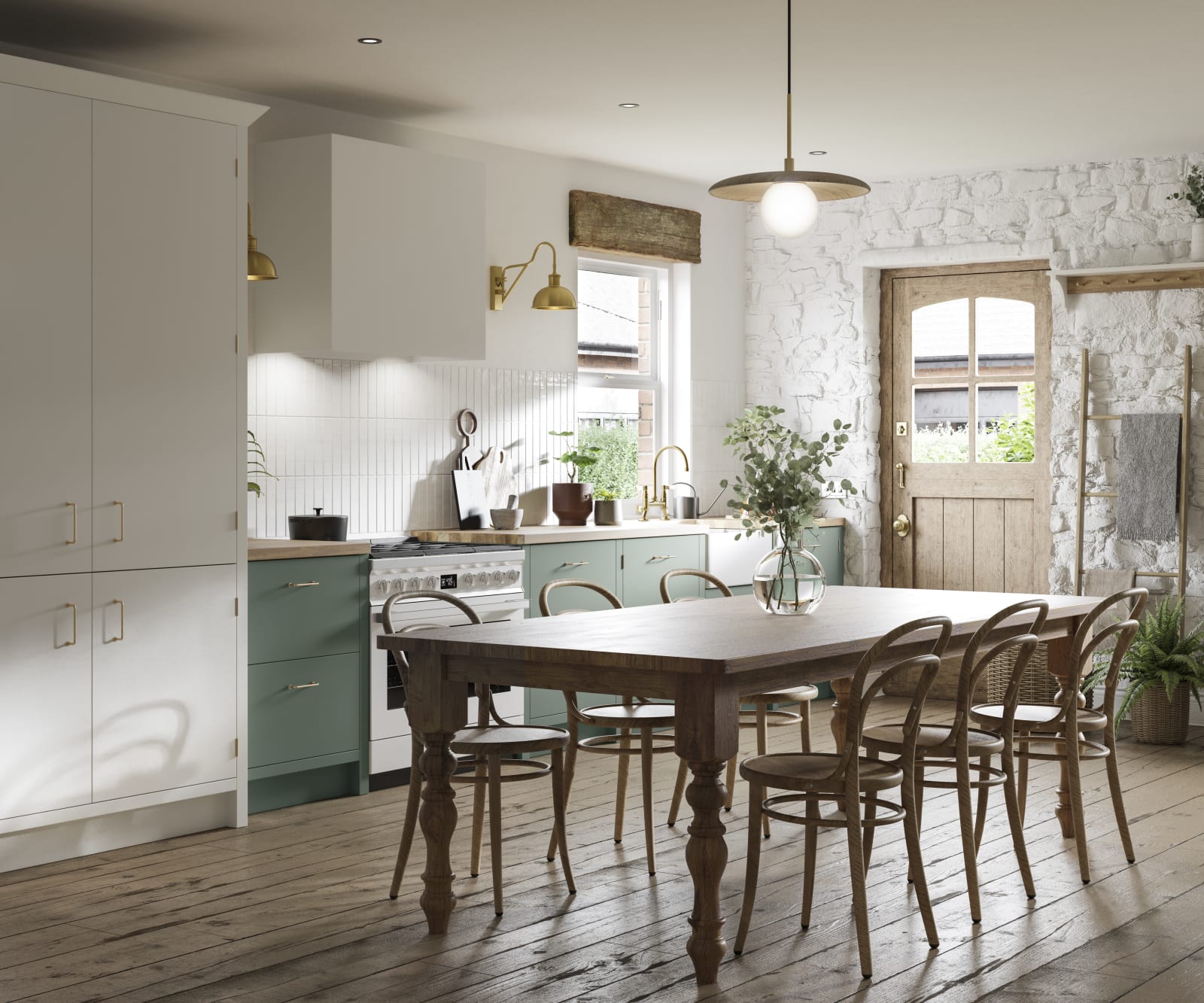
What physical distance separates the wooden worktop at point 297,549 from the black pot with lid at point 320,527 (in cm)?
13

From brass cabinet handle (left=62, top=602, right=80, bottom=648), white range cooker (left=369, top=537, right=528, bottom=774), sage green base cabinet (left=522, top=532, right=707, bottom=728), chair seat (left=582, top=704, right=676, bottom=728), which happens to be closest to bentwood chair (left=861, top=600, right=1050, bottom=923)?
chair seat (left=582, top=704, right=676, bottom=728)

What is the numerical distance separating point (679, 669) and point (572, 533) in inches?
114

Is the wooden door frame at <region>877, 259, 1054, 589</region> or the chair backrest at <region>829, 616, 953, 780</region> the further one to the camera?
the wooden door frame at <region>877, 259, 1054, 589</region>

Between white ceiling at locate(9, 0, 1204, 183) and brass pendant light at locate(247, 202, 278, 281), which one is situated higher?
white ceiling at locate(9, 0, 1204, 183)

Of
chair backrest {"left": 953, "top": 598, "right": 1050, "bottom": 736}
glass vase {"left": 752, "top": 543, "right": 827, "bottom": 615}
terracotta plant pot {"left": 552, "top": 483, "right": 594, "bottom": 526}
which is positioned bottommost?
chair backrest {"left": 953, "top": 598, "right": 1050, "bottom": 736}

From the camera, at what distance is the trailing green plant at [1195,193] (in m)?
6.54

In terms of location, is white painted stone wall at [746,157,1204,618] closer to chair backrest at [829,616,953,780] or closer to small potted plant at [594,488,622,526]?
small potted plant at [594,488,622,526]

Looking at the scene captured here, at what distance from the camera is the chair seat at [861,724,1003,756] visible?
12.5 feet

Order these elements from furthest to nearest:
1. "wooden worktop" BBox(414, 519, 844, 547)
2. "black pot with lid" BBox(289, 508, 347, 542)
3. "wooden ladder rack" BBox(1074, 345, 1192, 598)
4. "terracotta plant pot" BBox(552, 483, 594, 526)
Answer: "terracotta plant pot" BBox(552, 483, 594, 526) < "wooden ladder rack" BBox(1074, 345, 1192, 598) < "wooden worktop" BBox(414, 519, 844, 547) < "black pot with lid" BBox(289, 508, 347, 542)

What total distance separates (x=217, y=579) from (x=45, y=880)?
1051mm

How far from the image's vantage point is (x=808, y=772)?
11.4ft

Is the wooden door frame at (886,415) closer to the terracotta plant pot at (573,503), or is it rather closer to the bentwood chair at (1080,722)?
the terracotta plant pot at (573,503)

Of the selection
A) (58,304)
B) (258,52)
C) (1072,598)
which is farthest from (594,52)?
(1072,598)

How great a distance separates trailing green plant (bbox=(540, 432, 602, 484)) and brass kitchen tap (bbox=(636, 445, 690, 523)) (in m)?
0.40
